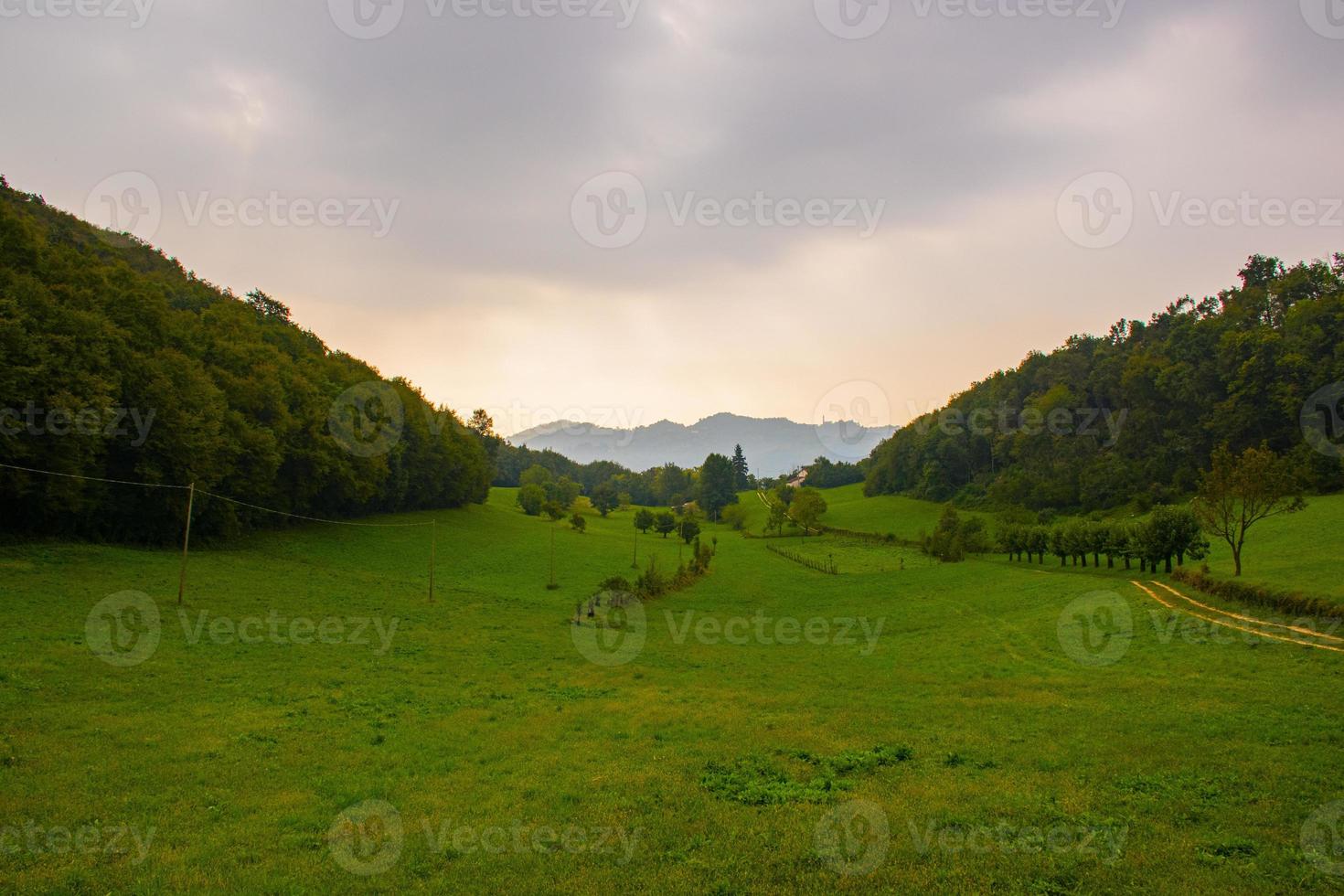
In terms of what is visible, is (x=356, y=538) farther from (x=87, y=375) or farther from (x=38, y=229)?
(x=38, y=229)

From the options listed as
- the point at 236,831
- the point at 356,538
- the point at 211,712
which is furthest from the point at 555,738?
the point at 356,538

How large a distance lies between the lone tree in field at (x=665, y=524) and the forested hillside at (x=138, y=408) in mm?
54335

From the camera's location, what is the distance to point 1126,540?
47.0 m

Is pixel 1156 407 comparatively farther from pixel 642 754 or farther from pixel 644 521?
pixel 642 754

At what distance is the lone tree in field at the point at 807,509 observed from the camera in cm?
11162

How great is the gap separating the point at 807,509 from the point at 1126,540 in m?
65.4

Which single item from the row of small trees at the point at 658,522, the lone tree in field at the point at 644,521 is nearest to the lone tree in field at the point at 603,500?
the row of small trees at the point at 658,522

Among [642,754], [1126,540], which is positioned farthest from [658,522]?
[642,754]

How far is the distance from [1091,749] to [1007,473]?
4658 inches

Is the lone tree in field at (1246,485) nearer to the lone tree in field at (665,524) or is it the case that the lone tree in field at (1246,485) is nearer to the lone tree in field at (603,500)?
the lone tree in field at (665,524)

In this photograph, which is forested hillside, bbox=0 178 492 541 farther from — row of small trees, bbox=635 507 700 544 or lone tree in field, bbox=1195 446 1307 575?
lone tree in field, bbox=1195 446 1307 575

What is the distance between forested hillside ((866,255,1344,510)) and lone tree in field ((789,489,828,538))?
103ft

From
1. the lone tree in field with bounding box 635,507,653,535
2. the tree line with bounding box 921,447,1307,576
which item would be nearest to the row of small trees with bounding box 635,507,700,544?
the lone tree in field with bounding box 635,507,653,535

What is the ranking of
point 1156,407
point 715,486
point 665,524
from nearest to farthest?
point 1156,407 < point 665,524 < point 715,486
